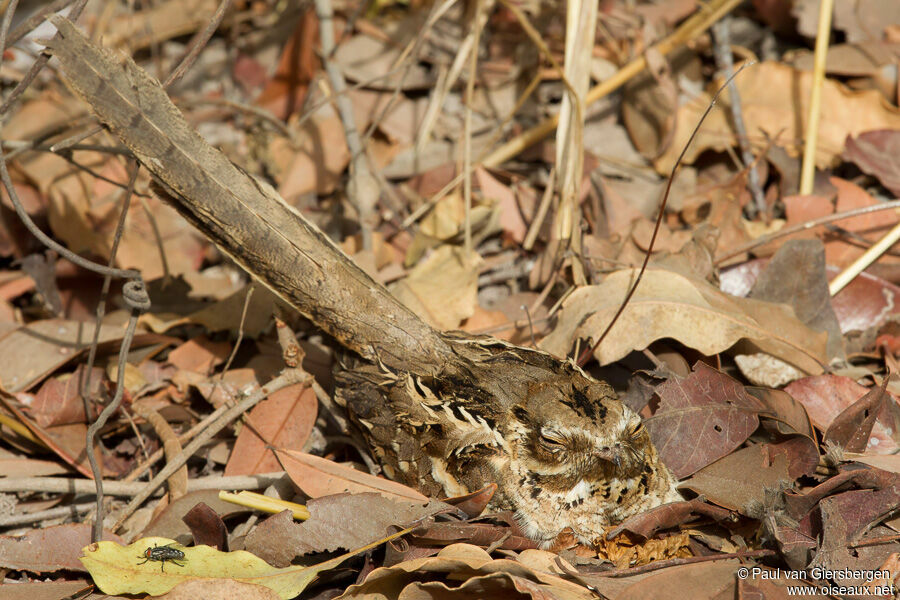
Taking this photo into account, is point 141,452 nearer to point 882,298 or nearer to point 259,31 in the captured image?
point 259,31

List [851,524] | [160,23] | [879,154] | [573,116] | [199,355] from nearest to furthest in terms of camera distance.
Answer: [851,524] → [199,355] → [573,116] → [879,154] → [160,23]

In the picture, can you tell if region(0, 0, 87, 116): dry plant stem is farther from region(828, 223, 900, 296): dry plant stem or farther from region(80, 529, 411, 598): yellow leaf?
region(828, 223, 900, 296): dry plant stem

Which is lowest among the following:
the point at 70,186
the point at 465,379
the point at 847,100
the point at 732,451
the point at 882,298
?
the point at 732,451

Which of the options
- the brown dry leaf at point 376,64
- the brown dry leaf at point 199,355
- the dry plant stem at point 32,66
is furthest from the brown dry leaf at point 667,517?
the brown dry leaf at point 376,64

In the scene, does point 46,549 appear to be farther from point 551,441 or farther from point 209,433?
point 551,441

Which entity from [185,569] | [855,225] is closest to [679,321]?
[855,225]

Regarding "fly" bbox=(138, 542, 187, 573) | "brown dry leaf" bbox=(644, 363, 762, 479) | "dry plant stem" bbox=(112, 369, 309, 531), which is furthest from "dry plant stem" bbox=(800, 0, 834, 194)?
"fly" bbox=(138, 542, 187, 573)

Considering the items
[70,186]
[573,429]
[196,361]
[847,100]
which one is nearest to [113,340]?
[196,361]
